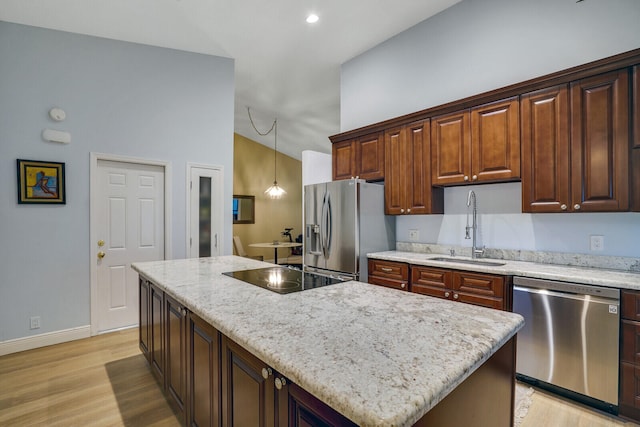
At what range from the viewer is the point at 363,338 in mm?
1044

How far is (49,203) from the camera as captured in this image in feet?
10.5

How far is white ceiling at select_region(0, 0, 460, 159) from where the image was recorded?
3.12 m

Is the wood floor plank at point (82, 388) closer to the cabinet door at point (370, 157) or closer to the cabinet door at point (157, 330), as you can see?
the cabinet door at point (157, 330)

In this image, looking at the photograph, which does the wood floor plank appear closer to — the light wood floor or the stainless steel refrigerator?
the light wood floor

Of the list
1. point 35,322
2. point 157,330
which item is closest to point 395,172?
point 157,330

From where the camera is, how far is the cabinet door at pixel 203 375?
1395 millimetres

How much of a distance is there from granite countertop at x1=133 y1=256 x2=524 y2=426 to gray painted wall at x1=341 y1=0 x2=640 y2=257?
1795 mm

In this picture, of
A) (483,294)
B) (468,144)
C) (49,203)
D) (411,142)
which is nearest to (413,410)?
(483,294)

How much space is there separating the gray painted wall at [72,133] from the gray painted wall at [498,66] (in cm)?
257

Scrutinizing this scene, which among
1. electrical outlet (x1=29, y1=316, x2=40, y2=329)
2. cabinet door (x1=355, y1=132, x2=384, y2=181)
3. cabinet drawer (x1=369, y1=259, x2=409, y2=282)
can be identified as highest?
cabinet door (x1=355, y1=132, x2=384, y2=181)

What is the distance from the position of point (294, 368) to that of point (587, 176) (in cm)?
256

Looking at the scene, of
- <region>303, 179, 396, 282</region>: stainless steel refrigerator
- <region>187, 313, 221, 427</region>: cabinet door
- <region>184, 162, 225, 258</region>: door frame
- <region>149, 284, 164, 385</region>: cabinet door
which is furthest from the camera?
<region>184, 162, 225, 258</region>: door frame

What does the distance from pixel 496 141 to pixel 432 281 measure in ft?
4.46

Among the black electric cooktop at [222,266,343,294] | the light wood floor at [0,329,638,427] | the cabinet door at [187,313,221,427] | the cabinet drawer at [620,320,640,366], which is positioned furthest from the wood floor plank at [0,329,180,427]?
the cabinet drawer at [620,320,640,366]
